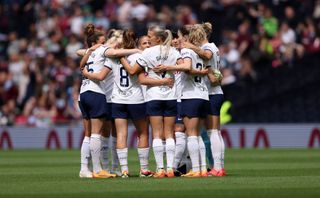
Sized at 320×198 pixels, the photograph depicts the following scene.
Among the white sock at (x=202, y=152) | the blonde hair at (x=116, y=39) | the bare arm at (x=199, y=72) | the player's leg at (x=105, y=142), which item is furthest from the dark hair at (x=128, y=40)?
the white sock at (x=202, y=152)

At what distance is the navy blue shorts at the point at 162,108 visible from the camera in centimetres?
1712

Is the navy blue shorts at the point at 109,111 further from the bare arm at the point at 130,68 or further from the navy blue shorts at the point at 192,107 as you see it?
the navy blue shorts at the point at 192,107

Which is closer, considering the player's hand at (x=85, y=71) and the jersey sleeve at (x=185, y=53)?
the jersey sleeve at (x=185, y=53)

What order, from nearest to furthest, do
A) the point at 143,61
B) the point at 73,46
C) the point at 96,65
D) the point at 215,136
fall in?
1. the point at 143,61
2. the point at 96,65
3. the point at 215,136
4. the point at 73,46

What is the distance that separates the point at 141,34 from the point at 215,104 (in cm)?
1397

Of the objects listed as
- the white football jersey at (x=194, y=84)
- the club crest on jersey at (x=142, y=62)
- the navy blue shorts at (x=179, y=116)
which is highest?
the club crest on jersey at (x=142, y=62)

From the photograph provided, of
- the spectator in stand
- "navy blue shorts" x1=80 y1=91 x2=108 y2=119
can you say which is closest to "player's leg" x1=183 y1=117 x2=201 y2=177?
"navy blue shorts" x1=80 y1=91 x2=108 y2=119

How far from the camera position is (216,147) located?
17.5 m

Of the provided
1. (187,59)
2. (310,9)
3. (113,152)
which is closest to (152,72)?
(187,59)

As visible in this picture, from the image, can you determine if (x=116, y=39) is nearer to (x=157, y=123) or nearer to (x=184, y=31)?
(x=184, y=31)

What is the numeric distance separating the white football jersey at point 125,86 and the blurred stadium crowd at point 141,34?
38.5 feet

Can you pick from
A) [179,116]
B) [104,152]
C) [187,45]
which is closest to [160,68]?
[187,45]

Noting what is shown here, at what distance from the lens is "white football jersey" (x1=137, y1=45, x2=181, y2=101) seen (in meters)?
17.1

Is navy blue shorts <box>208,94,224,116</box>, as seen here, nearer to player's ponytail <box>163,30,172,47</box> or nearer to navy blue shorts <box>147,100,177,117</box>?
navy blue shorts <box>147,100,177,117</box>
